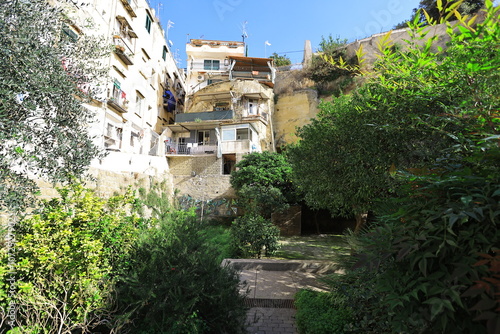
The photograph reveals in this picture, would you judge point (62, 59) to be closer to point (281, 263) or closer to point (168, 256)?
point (168, 256)

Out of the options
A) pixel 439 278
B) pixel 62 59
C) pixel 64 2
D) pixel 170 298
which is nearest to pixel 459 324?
pixel 439 278

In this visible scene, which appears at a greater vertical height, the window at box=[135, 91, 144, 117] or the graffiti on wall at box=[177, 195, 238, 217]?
the window at box=[135, 91, 144, 117]

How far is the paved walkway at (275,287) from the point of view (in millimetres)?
5107

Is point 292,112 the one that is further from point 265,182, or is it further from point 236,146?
point 265,182

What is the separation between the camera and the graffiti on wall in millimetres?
22609

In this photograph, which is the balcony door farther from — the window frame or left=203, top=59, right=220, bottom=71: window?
left=203, top=59, right=220, bottom=71: window

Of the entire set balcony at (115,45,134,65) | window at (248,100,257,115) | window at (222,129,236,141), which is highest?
balcony at (115,45,134,65)

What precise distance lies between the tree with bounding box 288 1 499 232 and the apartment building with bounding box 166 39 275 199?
14.7 m

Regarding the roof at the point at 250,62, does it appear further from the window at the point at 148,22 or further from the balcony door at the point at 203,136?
the balcony door at the point at 203,136

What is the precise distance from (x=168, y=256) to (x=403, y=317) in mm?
3376

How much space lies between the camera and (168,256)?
4160 millimetres

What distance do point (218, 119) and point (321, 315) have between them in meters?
24.8

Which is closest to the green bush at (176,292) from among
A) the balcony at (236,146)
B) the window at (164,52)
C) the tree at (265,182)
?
the tree at (265,182)

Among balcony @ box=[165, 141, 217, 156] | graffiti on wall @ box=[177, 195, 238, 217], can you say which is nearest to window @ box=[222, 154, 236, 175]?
balcony @ box=[165, 141, 217, 156]
